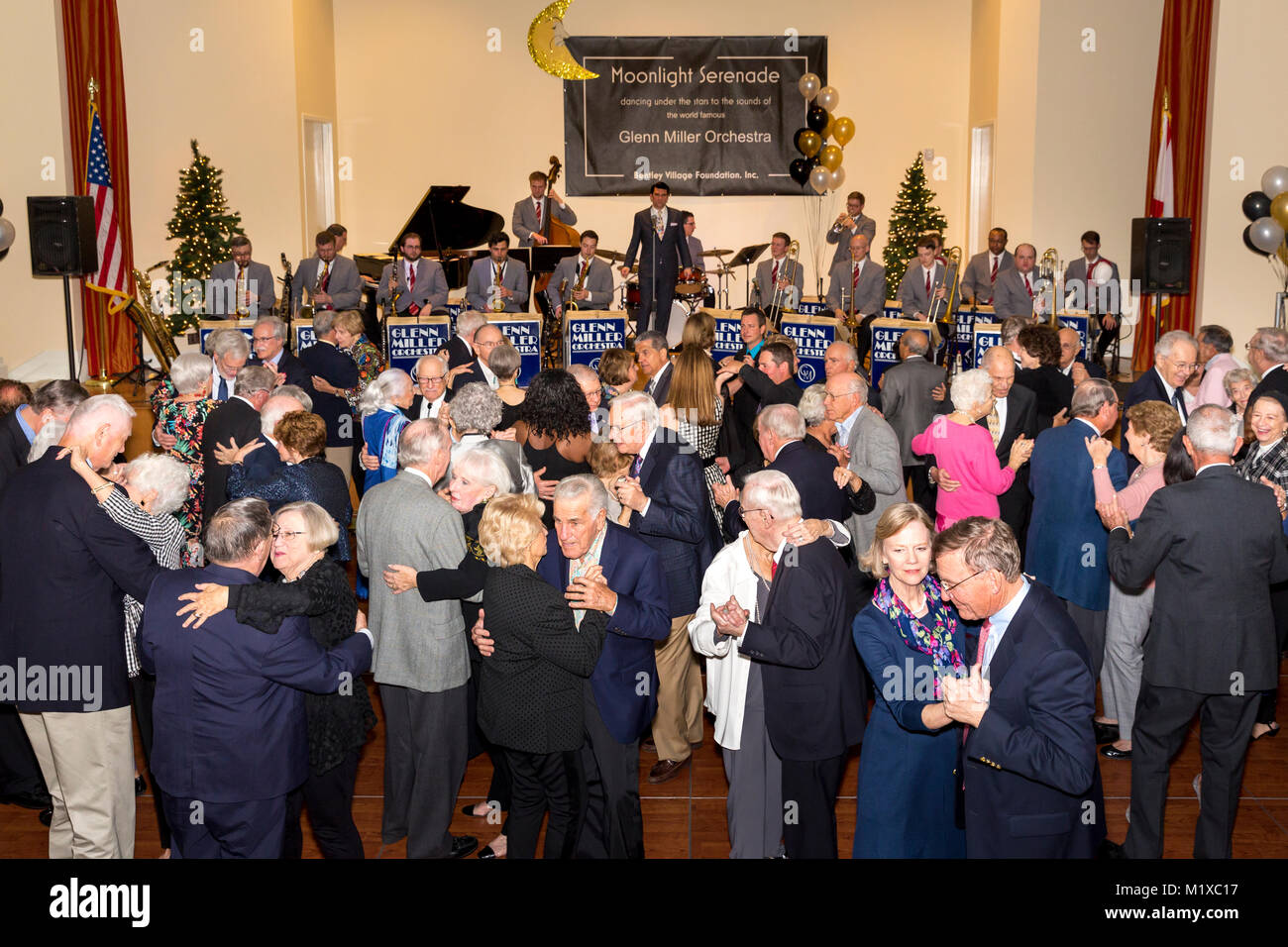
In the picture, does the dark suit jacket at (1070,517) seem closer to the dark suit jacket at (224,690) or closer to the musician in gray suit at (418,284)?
the dark suit jacket at (224,690)

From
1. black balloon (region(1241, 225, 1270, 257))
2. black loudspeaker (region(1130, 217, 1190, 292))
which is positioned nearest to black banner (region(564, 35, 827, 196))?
black loudspeaker (region(1130, 217, 1190, 292))

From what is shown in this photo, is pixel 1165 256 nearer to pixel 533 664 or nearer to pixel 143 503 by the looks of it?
pixel 533 664

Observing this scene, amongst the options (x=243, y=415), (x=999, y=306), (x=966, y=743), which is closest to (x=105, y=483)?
(x=243, y=415)

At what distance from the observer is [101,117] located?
555 inches

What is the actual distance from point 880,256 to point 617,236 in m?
3.89

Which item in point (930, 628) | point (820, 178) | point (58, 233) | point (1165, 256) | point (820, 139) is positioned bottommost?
point (930, 628)

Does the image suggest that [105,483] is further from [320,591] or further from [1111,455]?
[1111,455]

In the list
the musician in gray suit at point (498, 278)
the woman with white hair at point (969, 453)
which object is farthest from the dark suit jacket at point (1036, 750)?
the musician in gray suit at point (498, 278)

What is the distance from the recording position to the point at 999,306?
13.0m

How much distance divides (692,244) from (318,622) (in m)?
12.1

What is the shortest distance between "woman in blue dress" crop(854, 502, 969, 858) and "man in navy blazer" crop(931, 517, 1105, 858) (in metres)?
0.29

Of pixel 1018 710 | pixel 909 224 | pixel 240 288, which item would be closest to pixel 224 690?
pixel 1018 710

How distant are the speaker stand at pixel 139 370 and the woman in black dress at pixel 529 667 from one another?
36.9 feet

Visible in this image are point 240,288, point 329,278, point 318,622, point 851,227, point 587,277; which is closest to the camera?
point 318,622
